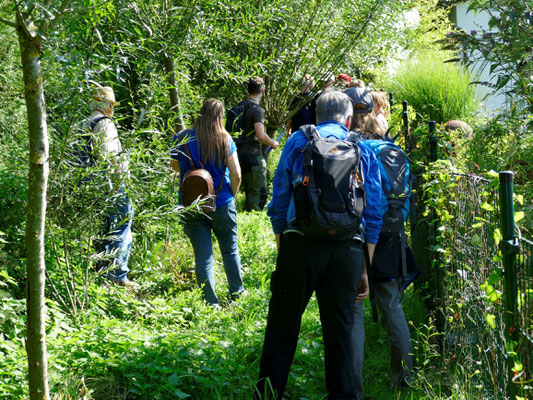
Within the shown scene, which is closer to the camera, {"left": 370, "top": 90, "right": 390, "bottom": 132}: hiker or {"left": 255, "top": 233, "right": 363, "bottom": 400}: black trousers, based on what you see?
{"left": 255, "top": 233, "right": 363, "bottom": 400}: black trousers

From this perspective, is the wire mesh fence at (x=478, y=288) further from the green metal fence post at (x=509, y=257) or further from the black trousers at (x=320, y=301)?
the black trousers at (x=320, y=301)

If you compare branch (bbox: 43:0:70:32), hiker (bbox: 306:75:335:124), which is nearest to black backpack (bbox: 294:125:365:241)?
branch (bbox: 43:0:70:32)

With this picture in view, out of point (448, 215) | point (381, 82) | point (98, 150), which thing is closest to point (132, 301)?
point (98, 150)

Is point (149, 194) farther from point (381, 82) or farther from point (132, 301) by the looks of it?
point (381, 82)

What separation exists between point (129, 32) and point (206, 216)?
A: 1.80 m

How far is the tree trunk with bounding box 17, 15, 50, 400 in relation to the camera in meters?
2.62

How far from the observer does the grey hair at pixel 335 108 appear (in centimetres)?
386

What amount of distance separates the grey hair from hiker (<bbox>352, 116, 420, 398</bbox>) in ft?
1.31

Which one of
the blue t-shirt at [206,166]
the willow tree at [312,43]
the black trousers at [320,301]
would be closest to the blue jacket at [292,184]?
the black trousers at [320,301]

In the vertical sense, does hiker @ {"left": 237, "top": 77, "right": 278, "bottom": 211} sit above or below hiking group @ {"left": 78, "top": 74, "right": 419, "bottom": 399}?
above

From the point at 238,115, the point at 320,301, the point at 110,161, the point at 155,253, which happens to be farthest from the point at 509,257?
the point at 238,115

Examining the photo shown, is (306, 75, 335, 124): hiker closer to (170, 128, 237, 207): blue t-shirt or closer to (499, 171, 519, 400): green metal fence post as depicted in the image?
(170, 128, 237, 207): blue t-shirt

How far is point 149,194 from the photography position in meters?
5.20

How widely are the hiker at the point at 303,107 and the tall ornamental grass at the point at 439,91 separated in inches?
78.6
